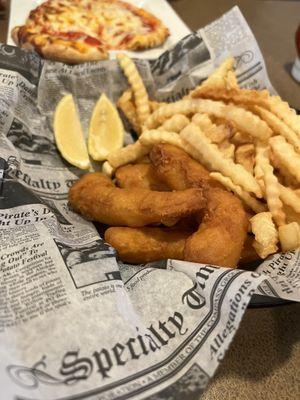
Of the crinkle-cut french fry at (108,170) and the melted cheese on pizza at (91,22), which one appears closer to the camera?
the crinkle-cut french fry at (108,170)

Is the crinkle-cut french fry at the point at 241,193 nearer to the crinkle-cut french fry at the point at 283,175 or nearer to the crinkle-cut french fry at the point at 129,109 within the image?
the crinkle-cut french fry at the point at 283,175

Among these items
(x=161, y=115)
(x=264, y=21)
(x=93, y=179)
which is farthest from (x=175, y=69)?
(x=264, y=21)

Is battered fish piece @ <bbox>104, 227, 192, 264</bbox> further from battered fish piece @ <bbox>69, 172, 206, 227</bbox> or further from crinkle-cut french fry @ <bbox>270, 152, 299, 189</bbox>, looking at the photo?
crinkle-cut french fry @ <bbox>270, 152, 299, 189</bbox>

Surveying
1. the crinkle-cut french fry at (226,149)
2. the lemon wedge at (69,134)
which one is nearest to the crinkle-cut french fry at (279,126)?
the crinkle-cut french fry at (226,149)

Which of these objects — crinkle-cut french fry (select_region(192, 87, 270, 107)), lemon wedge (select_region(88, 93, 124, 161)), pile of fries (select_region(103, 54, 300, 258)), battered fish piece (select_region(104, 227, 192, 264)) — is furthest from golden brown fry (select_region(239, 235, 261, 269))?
lemon wedge (select_region(88, 93, 124, 161))

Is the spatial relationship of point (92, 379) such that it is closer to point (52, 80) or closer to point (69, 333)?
point (69, 333)

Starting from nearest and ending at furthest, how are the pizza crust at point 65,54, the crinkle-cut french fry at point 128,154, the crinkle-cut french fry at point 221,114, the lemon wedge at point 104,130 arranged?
the crinkle-cut french fry at point 221,114, the crinkle-cut french fry at point 128,154, the lemon wedge at point 104,130, the pizza crust at point 65,54
